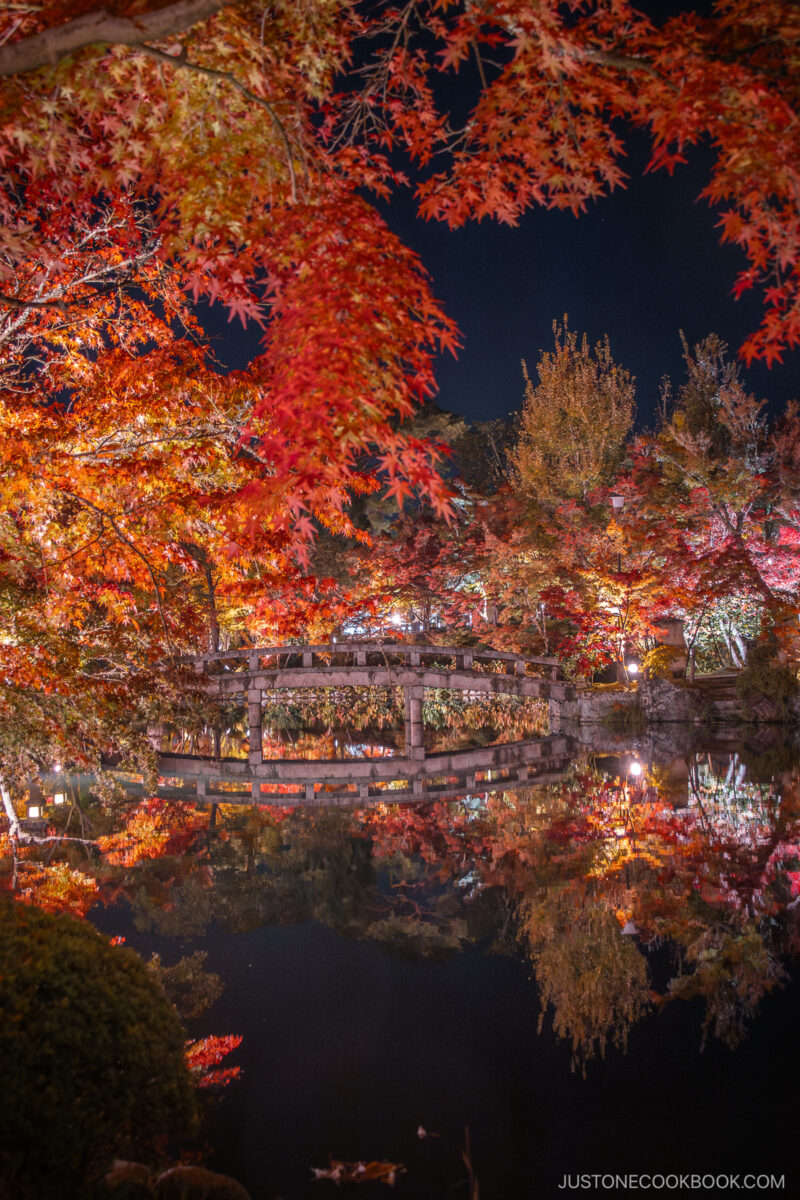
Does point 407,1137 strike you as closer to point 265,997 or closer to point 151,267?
point 265,997

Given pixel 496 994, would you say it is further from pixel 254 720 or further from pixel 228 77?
pixel 254 720

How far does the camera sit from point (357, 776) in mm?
11516

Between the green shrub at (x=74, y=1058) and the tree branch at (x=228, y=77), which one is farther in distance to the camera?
the tree branch at (x=228, y=77)

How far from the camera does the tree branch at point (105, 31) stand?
2.43 metres

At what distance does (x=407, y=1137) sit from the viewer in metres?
2.94

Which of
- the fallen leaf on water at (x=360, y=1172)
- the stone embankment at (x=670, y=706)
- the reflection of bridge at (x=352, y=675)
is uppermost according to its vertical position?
the reflection of bridge at (x=352, y=675)

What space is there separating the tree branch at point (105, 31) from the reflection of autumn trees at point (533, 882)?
497cm

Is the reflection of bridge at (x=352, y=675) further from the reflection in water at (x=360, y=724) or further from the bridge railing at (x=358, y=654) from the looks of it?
the reflection in water at (x=360, y=724)

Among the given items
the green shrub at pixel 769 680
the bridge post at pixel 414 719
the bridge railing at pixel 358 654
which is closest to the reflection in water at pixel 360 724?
the bridge post at pixel 414 719

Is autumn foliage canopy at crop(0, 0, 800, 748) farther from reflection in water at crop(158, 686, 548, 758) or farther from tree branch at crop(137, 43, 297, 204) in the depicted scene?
reflection in water at crop(158, 686, 548, 758)

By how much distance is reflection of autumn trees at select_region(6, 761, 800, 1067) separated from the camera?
423cm

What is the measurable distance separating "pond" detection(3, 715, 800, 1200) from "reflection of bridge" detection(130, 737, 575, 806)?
5.99 ft

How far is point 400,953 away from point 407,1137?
191cm

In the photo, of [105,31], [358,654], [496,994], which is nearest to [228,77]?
[105,31]
